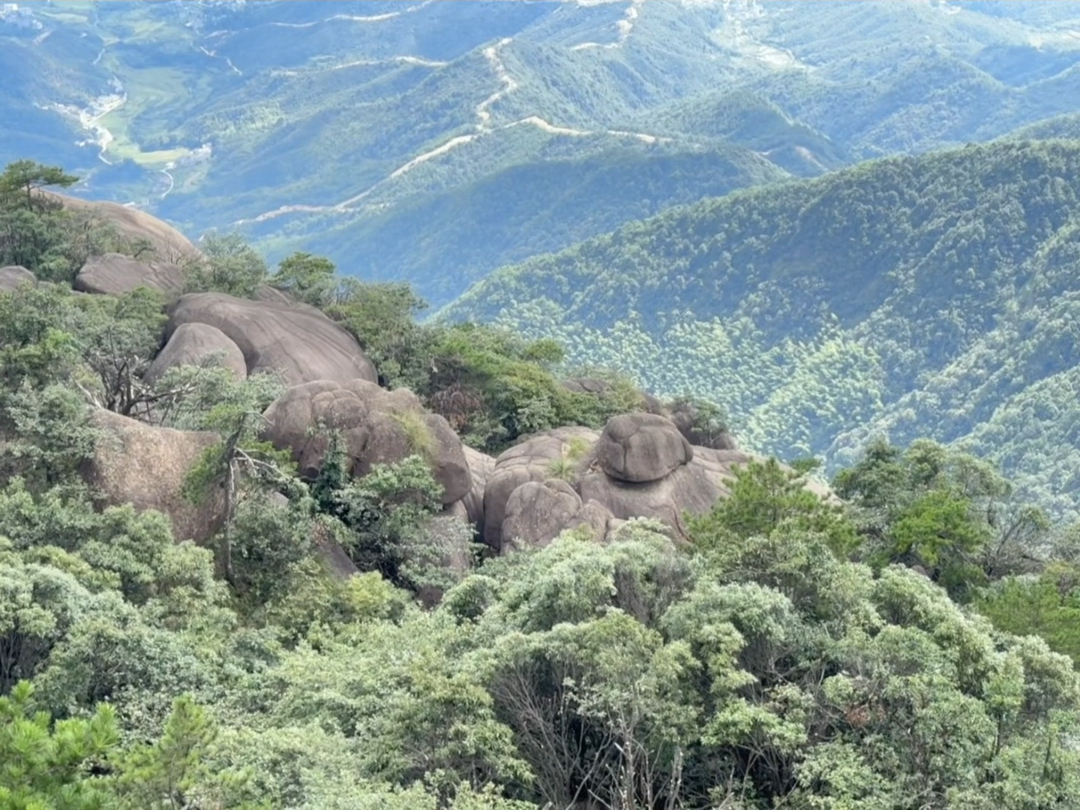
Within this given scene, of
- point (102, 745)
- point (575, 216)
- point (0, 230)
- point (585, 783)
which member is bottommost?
point (585, 783)

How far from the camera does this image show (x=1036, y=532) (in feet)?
105

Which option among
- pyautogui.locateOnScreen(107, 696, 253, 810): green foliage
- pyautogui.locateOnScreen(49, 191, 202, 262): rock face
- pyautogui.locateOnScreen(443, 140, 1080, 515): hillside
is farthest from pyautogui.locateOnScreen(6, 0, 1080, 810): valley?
pyautogui.locateOnScreen(443, 140, 1080, 515): hillside

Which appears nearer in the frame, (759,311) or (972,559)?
(972,559)

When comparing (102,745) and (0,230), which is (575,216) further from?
(102,745)

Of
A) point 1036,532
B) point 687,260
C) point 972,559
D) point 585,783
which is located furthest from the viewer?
point 687,260

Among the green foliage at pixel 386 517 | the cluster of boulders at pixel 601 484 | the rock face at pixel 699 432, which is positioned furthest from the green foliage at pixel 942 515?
the green foliage at pixel 386 517

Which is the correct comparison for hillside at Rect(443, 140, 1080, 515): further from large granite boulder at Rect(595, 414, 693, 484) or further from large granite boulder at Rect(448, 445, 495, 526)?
large granite boulder at Rect(448, 445, 495, 526)

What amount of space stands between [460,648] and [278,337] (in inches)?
807

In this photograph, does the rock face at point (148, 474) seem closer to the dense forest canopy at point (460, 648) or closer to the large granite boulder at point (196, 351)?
the dense forest canopy at point (460, 648)

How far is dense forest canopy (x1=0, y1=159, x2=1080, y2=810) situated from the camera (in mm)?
14805

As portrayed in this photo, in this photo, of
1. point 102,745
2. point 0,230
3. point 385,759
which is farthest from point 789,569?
point 0,230

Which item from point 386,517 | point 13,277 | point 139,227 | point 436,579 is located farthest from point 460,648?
point 139,227

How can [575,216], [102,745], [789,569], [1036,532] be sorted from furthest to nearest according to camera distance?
[575,216] → [1036,532] → [789,569] → [102,745]

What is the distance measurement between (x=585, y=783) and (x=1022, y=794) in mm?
5592
